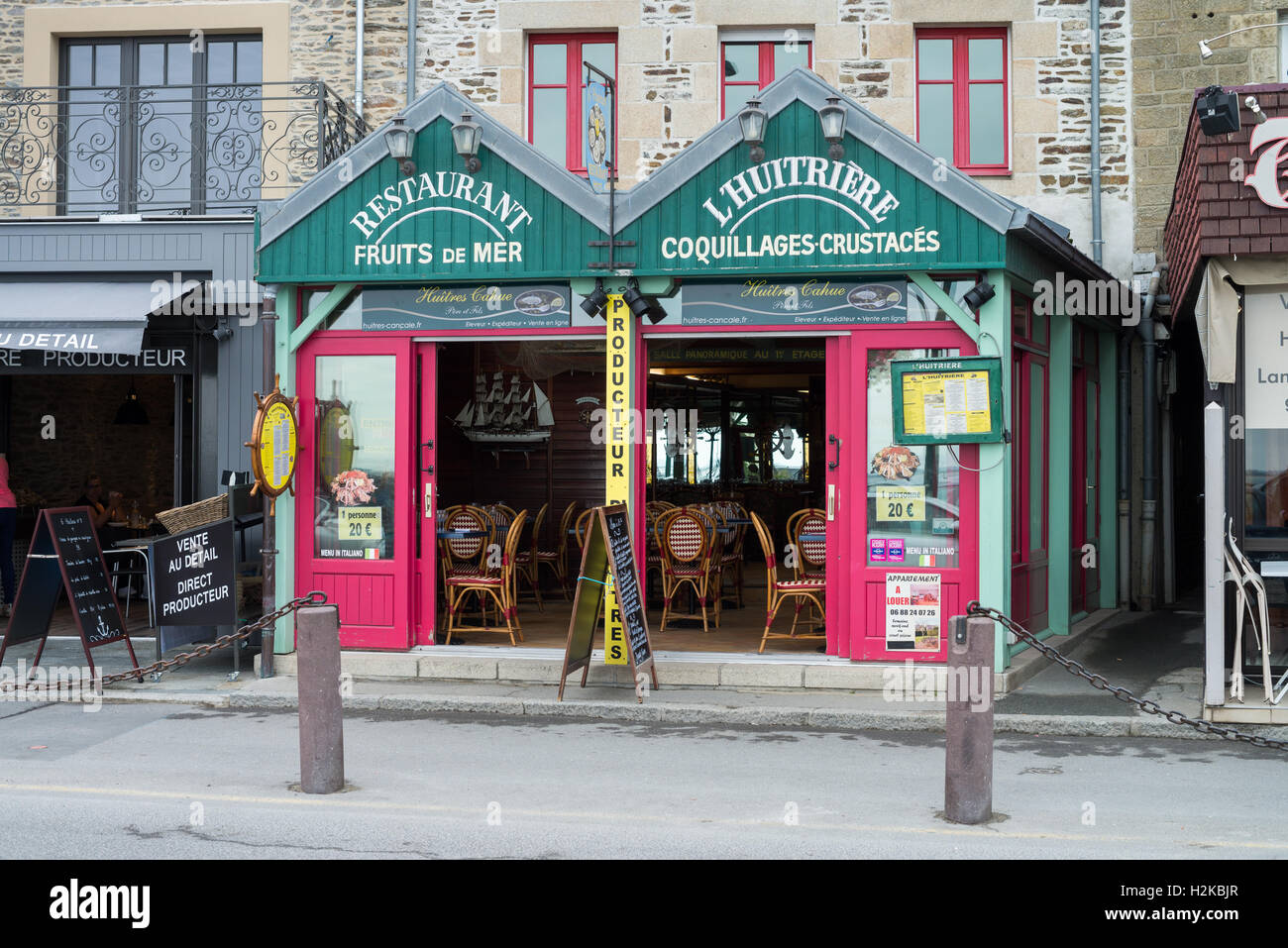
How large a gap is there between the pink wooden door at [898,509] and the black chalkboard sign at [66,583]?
5680 millimetres

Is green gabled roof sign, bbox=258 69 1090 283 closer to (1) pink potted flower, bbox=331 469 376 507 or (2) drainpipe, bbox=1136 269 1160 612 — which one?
(1) pink potted flower, bbox=331 469 376 507

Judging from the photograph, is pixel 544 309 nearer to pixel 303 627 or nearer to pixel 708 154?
pixel 708 154

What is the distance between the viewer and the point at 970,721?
6004 mm

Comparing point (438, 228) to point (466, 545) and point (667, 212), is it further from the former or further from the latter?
point (466, 545)

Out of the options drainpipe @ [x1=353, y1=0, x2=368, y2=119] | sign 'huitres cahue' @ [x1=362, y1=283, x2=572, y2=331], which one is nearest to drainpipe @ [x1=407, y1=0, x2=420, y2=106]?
drainpipe @ [x1=353, y1=0, x2=368, y2=119]

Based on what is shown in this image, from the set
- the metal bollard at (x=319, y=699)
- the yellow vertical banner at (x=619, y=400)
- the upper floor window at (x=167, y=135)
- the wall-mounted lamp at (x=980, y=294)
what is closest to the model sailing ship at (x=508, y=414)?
the upper floor window at (x=167, y=135)

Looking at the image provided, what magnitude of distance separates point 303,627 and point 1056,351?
775 cm

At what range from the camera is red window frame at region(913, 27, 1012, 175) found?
A: 543 inches

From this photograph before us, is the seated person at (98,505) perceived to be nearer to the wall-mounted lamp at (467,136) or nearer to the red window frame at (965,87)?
the wall-mounted lamp at (467,136)

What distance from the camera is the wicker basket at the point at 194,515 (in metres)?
10.6

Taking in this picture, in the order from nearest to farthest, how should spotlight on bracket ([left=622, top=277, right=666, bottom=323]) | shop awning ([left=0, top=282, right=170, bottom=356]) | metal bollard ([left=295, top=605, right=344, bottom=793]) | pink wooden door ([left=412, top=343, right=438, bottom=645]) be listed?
metal bollard ([left=295, top=605, right=344, bottom=793]) < spotlight on bracket ([left=622, top=277, right=666, bottom=323]) < pink wooden door ([left=412, top=343, right=438, bottom=645]) < shop awning ([left=0, top=282, right=170, bottom=356])

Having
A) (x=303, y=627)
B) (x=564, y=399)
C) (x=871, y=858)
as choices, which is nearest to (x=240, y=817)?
(x=303, y=627)

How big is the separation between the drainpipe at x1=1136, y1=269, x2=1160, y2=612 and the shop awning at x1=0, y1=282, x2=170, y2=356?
10.0m
